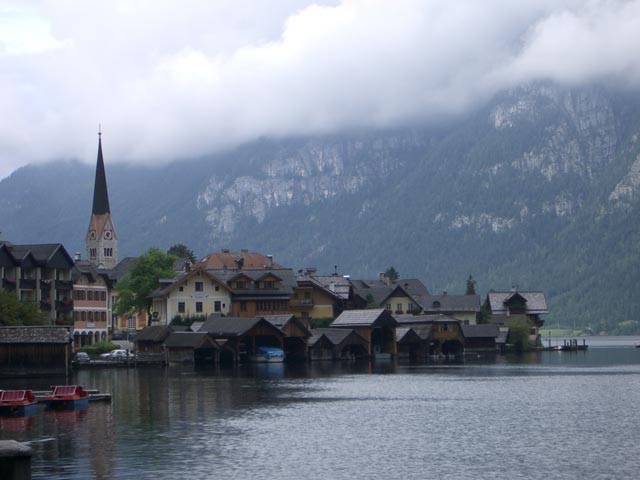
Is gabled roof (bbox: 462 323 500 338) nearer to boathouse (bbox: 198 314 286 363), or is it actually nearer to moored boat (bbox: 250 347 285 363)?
boathouse (bbox: 198 314 286 363)

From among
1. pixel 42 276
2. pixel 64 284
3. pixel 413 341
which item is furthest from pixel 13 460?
pixel 413 341

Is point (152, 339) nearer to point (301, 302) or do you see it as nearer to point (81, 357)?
point (81, 357)

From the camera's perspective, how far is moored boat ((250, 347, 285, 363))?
147875 mm

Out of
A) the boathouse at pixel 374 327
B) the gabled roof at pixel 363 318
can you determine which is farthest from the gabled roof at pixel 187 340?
the boathouse at pixel 374 327

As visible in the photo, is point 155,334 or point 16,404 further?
point 155,334

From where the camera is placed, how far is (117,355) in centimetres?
14362

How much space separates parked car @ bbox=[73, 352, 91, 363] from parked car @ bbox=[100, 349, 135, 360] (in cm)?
226

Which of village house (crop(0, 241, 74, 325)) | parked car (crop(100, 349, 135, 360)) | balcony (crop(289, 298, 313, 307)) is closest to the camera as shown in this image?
parked car (crop(100, 349, 135, 360))

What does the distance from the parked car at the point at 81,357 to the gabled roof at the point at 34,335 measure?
2399 centimetres

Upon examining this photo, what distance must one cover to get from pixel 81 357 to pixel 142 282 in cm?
3821

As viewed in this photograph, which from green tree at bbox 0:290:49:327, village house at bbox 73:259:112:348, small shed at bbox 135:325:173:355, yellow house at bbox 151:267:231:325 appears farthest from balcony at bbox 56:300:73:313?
green tree at bbox 0:290:49:327

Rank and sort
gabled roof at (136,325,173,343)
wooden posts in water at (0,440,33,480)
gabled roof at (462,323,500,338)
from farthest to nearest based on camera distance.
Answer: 1. gabled roof at (462,323,500,338)
2. gabled roof at (136,325,173,343)
3. wooden posts in water at (0,440,33,480)

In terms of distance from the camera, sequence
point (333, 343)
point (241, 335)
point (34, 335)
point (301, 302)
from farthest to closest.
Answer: point (301, 302)
point (333, 343)
point (241, 335)
point (34, 335)

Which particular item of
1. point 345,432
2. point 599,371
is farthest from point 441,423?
point 599,371
